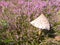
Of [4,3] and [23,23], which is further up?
[4,3]

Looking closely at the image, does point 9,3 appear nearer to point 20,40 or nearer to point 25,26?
point 25,26

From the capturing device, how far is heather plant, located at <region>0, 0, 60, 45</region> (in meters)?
7.34

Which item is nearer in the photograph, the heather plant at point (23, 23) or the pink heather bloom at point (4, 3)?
the heather plant at point (23, 23)

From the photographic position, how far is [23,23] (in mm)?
7941

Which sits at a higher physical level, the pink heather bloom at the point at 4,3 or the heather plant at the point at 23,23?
the pink heather bloom at the point at 4,3

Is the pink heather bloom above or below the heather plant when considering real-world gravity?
above

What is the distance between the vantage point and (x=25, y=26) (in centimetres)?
786

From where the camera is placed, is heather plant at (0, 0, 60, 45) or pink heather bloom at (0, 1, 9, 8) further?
pink heather bloom at (0, 1, 9, 8)

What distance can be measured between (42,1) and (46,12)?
114 centimetres

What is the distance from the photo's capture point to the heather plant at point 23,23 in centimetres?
734

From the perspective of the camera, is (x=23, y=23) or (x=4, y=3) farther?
(x=4, y=3)

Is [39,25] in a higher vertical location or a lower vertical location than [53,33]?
higher

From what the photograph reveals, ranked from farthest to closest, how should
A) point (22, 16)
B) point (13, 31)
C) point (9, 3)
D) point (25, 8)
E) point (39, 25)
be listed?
point (9, 3) → point (25, 8) → point (22, 16) → point (13, 31) → point (39, 25)

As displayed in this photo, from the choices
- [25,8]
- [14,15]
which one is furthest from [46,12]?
[14,15]
